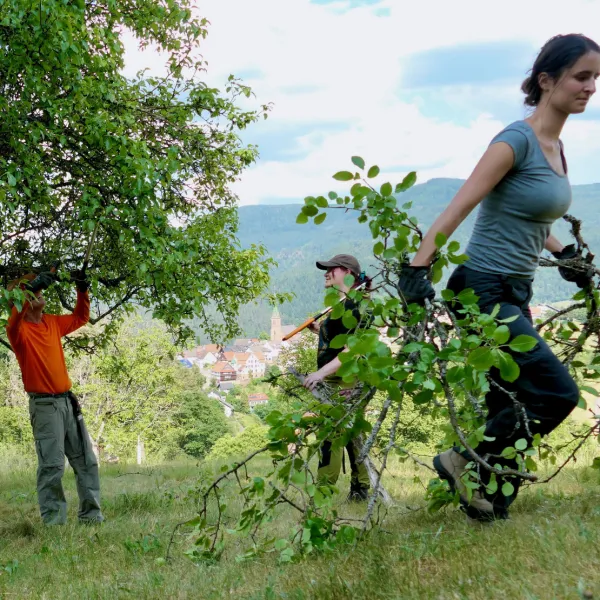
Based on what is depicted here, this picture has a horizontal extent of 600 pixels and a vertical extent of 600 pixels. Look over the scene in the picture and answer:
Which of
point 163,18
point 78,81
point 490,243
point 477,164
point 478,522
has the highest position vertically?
point 163,18

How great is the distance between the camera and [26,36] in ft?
20.5

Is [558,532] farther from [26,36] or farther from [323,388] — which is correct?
[26,36]

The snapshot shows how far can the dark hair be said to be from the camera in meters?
3.10

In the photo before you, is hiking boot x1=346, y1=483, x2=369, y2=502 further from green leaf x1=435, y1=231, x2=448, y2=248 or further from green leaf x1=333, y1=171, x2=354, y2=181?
green leaf x1=333, y1=171, x2=354, y2=181

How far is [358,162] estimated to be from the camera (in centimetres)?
290

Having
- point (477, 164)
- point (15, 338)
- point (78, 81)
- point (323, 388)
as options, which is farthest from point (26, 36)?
point (477, 164)

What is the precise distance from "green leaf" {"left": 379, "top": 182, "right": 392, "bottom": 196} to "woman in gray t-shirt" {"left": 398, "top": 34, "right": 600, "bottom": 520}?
0.27 meters

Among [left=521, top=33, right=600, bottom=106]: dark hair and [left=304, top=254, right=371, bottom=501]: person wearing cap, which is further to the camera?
[left=304, top=254, right=371, bottom=501]: person wearing cap

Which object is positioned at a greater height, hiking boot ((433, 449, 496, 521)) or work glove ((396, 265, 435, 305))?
work glove ((396, 265, 435, 305))

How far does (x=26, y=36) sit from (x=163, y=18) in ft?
13.5

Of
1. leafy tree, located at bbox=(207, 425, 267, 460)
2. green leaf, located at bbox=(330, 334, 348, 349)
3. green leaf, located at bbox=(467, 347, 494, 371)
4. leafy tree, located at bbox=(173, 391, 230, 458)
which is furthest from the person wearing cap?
leafy tree, located at bbox=(173, 391, 230, 458)

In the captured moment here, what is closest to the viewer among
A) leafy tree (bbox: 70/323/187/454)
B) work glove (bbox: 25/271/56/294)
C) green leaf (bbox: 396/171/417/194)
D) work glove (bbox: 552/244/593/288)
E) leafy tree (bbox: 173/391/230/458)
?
green leaf (bbox: 396/171/417/194)

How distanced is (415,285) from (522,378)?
713 millimetres

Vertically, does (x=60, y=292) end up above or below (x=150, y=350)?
above
